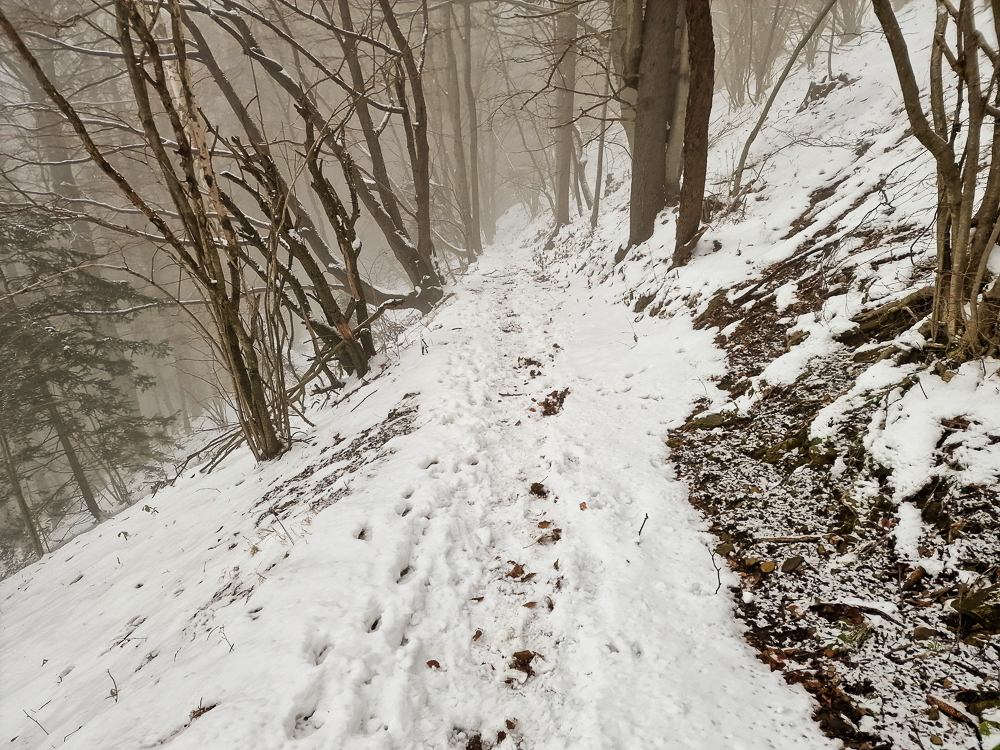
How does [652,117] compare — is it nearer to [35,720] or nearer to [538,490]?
[538,490]

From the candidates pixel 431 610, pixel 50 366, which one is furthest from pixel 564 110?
pixel 50 366

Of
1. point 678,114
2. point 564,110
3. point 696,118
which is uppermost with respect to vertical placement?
point 564,110

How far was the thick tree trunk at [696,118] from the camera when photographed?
4.83m

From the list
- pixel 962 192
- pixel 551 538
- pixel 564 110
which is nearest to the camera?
pixel 962 192

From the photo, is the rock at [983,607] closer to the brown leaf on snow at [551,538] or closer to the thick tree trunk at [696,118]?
the brown leaf on snow at [551,538]

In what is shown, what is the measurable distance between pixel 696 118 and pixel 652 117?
1.66 metres

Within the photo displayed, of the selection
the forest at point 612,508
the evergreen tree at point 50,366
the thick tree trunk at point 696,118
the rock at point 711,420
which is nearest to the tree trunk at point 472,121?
the thick tree trunk at point 696,118

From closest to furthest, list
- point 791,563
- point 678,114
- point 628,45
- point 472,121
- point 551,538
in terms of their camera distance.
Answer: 1. point 791,563
2. point 551,538
3. point 628,45
4. point 678,114
5. point 472,121

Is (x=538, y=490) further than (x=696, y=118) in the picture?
No

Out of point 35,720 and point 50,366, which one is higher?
point 50,366

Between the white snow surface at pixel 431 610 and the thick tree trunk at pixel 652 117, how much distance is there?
13.1 ft

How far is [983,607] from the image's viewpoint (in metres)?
1.48

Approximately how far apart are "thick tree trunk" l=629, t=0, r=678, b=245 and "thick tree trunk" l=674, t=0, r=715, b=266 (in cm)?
117

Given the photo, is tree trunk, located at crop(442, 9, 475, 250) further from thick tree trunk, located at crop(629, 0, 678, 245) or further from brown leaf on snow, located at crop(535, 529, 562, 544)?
brown leaf on snow, located at crop(535, 529, 562, 544)
